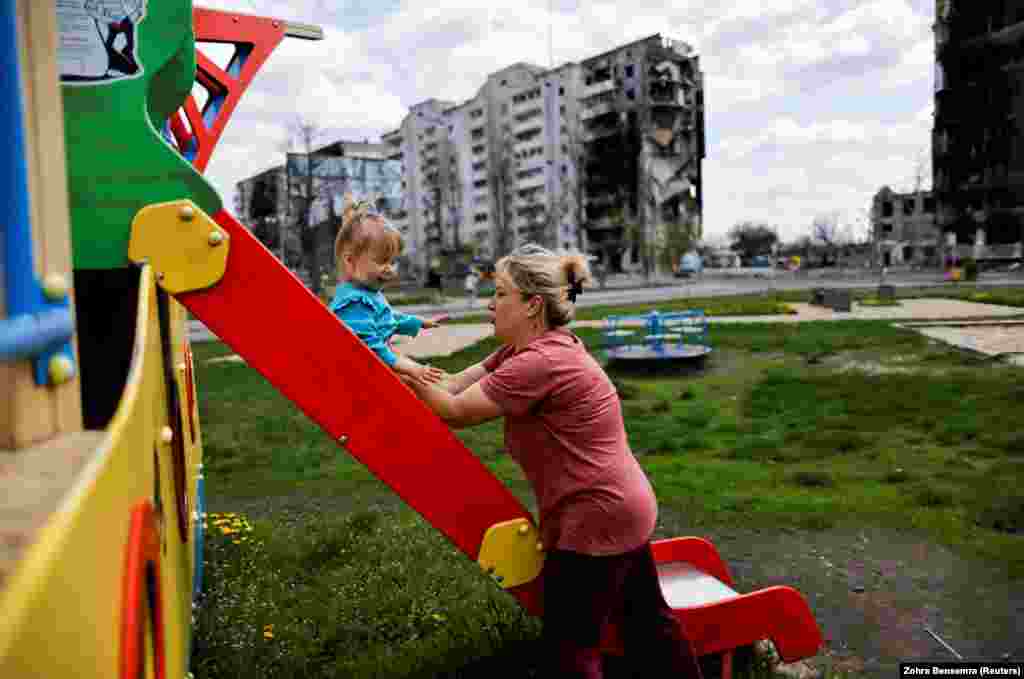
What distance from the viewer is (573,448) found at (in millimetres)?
2289

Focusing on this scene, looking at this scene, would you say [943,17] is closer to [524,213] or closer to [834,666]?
[524,213]

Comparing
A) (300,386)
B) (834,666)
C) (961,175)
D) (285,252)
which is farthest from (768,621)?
(961,175)

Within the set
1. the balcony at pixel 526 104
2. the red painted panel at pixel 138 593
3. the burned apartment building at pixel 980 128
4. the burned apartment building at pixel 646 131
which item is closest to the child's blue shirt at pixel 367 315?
the red painted panel at pixel 138 593

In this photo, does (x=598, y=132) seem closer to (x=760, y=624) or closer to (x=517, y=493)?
(x=517, y=493)

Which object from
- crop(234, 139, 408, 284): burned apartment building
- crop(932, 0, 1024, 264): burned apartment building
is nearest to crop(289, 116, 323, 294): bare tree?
crop(234, 139, 408, 284): burned apartment building

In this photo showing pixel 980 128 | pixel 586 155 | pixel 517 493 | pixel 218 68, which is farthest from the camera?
pixel 586 155

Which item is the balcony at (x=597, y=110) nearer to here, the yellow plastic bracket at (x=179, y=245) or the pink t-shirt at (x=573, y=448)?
the pink t-shirt at (x=573, y=448)

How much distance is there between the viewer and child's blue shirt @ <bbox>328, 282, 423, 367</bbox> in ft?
8.69

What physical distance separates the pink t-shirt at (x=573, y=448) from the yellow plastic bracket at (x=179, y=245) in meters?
0.81

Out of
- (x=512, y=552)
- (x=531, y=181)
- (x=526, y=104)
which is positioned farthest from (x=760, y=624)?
(x=526, y=104)

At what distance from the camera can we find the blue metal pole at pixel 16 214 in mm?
1179

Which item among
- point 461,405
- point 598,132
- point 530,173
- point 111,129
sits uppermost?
point 598,132

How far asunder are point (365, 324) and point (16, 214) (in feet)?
4.88

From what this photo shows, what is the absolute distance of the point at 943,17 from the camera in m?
55.4
